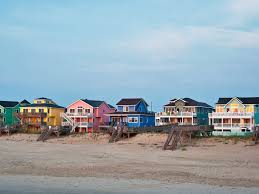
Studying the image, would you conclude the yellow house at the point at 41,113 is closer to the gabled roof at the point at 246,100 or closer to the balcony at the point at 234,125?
the gabled roof at the point at 246,100

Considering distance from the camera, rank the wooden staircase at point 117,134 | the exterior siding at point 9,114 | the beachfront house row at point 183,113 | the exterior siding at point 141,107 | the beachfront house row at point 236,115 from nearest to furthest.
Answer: the wooden staircase at point 117,134 → the beachfront house row at point 236,115 → the beachfront house row at point 183,113 → the exterior siding at point 141,107 → the exterior siding at point 9,114

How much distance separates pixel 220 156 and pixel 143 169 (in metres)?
9.79

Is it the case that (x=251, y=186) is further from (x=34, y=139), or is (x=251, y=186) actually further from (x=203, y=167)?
(x=34, y=139)

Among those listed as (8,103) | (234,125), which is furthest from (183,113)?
(8,103)

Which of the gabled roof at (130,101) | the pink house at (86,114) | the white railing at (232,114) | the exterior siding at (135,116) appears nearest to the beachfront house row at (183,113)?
the exterior siding at (135,116)

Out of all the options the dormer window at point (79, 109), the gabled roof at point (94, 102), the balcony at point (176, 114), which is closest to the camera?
the balcony at point (176, 114)

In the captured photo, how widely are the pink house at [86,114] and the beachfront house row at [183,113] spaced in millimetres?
11881

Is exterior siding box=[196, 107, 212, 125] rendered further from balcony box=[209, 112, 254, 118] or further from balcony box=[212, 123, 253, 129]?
balcony box=[212, 123, 253, 129]

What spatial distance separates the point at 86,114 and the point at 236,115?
2695cm

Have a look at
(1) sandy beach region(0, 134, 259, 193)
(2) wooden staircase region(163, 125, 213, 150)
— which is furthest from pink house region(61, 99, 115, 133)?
(1) sandy beach region(0, 134, 259, 193)

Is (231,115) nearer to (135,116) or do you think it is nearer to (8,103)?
(135,116)

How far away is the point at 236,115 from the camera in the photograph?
6775 cm

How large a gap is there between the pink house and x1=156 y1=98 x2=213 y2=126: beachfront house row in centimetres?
1188

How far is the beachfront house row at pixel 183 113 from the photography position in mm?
73188
